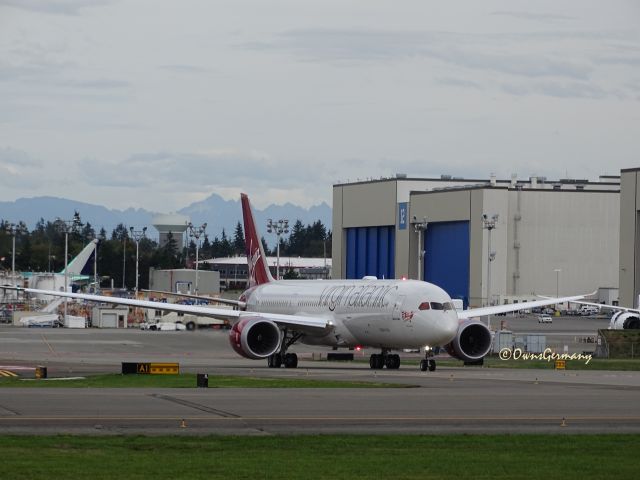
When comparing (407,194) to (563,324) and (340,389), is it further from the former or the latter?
(340,389)

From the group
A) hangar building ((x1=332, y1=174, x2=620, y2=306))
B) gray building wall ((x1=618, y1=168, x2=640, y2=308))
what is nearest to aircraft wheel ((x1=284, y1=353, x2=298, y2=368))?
gray building wall ((x1=618, y1=168, x2=640, y2=308))

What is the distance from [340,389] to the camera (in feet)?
128

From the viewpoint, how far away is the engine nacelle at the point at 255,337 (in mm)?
56875

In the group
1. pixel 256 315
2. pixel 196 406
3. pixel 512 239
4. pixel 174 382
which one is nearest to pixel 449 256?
pixel 512 239

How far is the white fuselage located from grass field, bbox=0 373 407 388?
9897mm

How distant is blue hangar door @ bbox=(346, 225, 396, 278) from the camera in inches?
6644

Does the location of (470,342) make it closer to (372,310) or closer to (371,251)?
(372,310)

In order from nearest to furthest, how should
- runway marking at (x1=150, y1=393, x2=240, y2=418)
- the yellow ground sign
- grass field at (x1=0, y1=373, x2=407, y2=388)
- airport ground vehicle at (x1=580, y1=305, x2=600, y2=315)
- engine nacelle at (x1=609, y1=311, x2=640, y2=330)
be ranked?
1. runway marking at (x1=150, y1=393, x2=240, y2=418)
2. grass field at (x1=0, y1=373, x2=407, y2=388)
3. the yellow ground sign
4. engine nacelle at (x1=609, y1=311, x2=640, y2=330)
5. airport ground vehicle at (x1=580, y1=305, x2=600, y2=315)

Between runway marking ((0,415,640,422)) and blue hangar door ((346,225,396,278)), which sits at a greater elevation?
blue hangar door ((346,225,396,278))

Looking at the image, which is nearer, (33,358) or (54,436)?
(54,436)

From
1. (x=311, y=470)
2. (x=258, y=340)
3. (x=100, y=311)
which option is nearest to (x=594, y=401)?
(x=311, y=470)

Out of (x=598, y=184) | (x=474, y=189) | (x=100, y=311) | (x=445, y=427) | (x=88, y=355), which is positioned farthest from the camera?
(x=598, y=184)

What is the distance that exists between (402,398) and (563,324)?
97154 millimetres

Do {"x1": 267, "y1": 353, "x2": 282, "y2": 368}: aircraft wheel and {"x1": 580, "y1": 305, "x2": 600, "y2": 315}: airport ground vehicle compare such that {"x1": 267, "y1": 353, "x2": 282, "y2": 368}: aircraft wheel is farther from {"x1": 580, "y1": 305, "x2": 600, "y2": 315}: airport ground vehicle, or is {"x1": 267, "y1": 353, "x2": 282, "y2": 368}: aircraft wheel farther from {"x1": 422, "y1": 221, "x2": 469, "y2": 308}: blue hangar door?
{"x1": 580, "y1": 305, "x2": 600, "y2": 315}: airport ground vehicle
